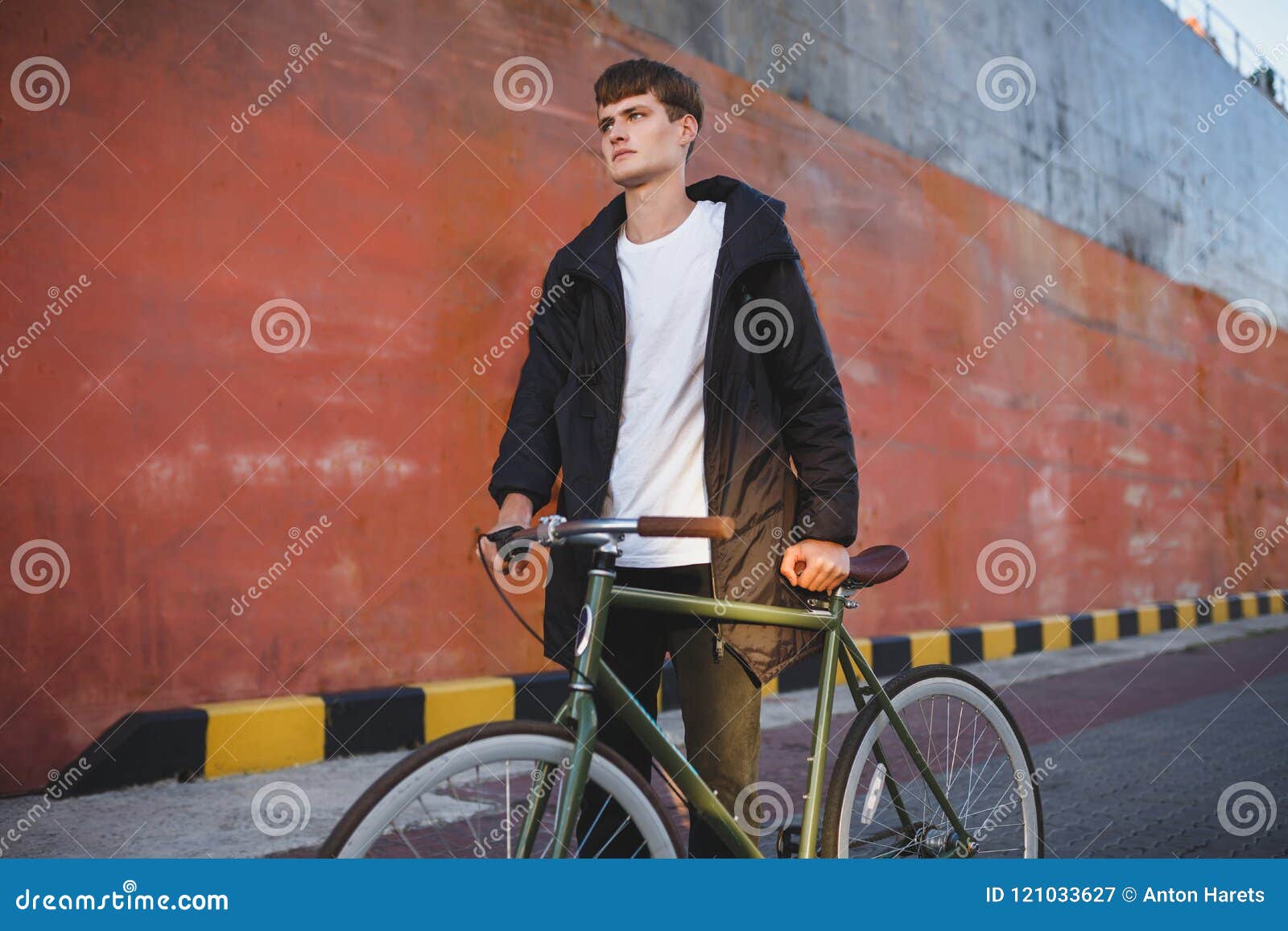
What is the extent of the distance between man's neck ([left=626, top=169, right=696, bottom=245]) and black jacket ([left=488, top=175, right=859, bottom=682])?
79 millimetres

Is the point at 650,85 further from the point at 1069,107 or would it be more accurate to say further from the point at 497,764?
the point at 1069,107

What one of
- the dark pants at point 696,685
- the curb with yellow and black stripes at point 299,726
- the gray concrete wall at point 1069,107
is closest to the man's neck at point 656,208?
the dark pants at point 696,685

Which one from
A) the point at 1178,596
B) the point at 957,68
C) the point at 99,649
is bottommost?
the point at 99,649

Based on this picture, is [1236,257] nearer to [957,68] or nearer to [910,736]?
[957,68]

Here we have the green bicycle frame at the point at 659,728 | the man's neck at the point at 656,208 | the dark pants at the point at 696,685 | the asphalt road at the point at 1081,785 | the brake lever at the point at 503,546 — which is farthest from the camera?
the asphalt road at the point at 1081,785

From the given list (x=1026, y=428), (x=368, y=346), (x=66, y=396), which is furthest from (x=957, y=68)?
(x=66, y=396)

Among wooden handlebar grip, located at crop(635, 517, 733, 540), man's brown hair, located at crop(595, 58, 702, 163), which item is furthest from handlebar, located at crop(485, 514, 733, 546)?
man's brown hair, located at crop(595, 58, 702, 163)

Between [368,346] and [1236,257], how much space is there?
12589mm

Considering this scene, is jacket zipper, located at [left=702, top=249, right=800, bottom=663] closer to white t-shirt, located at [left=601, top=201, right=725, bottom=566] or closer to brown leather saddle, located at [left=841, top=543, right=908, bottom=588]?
white t-shirt, located at [left=601, top=201, right=725, bottom=566]

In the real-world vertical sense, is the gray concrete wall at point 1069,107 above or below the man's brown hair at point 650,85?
above

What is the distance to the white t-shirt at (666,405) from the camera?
2.08 m

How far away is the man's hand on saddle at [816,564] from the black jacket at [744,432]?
0.08 feet

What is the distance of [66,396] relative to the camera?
4.04 metres

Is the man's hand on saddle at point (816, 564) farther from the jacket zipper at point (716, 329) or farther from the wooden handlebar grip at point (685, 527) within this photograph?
the wooden handlebar grip at point (685, 527)
